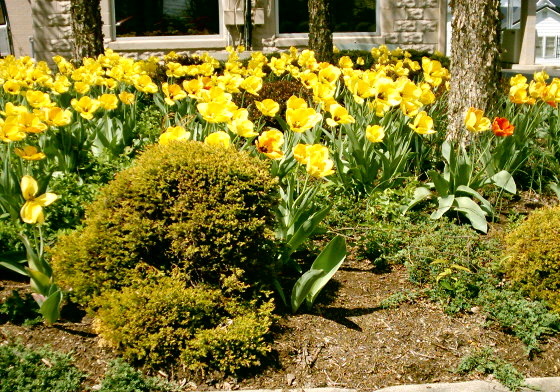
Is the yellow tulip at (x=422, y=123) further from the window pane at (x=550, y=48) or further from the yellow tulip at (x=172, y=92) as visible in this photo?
the window pane at (x=550, y=48)

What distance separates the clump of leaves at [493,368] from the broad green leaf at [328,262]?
0.76m

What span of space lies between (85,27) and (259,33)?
7.31 meters

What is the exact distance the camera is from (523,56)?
1938cm

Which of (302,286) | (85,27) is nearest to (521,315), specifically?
(302,286)

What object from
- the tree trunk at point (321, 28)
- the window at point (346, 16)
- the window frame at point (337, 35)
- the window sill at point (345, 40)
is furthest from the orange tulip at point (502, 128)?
the window at point (346, 16)

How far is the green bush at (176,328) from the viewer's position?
2.89 metres

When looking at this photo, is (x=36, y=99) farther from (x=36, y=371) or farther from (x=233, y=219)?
(x=36, y=371)

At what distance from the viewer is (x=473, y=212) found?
4.43m

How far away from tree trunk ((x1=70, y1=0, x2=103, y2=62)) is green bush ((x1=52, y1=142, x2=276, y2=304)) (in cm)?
601

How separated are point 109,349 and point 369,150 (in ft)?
8.26

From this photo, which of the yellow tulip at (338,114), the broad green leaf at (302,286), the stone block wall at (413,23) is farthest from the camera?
the stone block wall at (413,23)

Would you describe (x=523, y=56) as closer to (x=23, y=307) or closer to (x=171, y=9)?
(x=171, y=9)

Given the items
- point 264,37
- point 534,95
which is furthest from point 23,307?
point 264,37

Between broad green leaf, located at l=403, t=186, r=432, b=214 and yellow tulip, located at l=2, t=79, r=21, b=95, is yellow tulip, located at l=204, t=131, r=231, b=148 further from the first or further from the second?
yellow tulip, located at l=2, t=79, r=21, b=95
